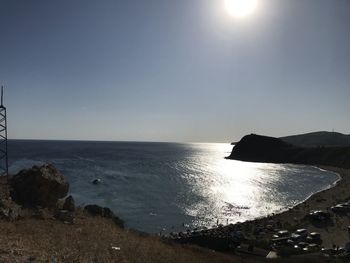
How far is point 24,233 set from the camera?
1942 centimetres

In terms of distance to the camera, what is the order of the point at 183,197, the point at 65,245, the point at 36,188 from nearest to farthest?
the point at 65,245 < the point at 36,188 < the point at 183,197

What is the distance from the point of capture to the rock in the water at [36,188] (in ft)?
93.2

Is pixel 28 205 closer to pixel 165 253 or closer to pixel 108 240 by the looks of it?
pixel 108 240

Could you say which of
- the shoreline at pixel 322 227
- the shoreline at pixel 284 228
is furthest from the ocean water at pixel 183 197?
the shoreline at pixel 284 228

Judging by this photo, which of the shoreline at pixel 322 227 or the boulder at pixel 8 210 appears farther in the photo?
the shoreline at pixel 322 227

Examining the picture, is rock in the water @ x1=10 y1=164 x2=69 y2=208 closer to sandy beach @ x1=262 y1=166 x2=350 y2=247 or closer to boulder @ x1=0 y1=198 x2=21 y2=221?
boulder @ x1=0 y1=198 x2=21 y2=221

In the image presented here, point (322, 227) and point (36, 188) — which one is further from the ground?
point (36, 188)

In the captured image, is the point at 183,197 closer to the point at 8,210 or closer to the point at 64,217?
the point at 64,217

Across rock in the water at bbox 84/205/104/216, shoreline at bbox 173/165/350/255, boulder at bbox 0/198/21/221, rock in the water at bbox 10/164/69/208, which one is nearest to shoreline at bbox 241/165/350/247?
shoreline at bbox 173/165/350/255

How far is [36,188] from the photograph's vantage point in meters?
28.4

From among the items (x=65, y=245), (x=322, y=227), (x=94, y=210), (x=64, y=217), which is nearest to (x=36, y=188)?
(x=64, y=217)

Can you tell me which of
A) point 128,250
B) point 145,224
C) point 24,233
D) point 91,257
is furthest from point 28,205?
point 145,224

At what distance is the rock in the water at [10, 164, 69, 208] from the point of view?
28406 mm

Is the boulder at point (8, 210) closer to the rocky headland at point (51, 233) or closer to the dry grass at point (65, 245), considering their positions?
the rocky headland at point (51, 233)
